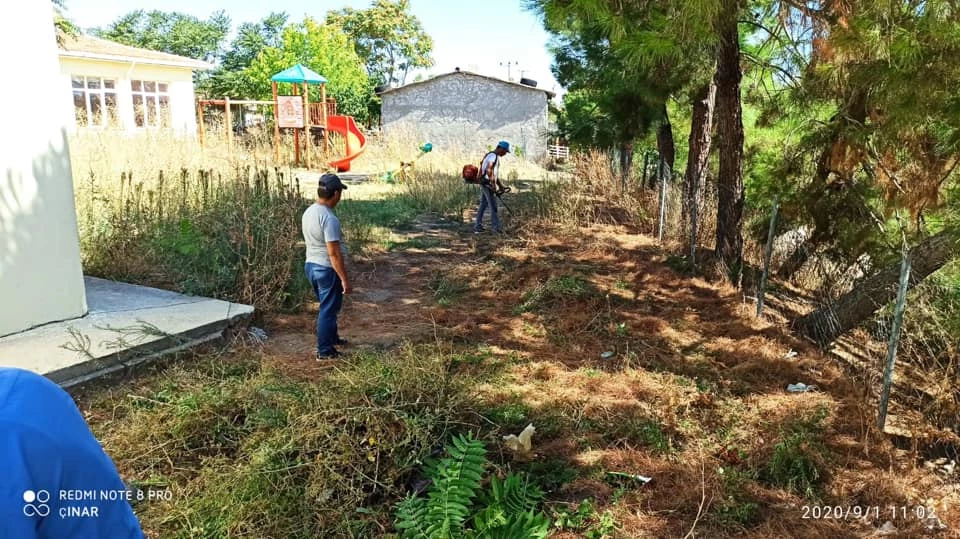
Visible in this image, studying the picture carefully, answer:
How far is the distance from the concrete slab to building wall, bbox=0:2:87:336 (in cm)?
26

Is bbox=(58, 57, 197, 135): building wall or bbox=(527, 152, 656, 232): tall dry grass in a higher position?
bbox=(58, 57, 197, 135): building wall

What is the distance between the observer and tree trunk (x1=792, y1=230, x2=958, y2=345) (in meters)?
4.48

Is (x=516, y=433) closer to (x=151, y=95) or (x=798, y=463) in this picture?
(x=798, y=463)

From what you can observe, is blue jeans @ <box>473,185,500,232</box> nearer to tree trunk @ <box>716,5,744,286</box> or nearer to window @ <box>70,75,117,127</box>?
tree trunk @ <box>716,5,744,286</box>

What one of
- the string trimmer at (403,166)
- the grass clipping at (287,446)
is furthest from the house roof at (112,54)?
the grass clipping at (287,446)

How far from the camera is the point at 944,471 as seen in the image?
11.5ft

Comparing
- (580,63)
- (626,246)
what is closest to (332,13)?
(580,63)

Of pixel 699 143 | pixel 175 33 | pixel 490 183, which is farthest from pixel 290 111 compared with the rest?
pixel 175 33

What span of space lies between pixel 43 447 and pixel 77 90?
25.2 metres

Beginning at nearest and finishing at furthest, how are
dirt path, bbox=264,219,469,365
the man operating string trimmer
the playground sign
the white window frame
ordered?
dirt path, bbox=264,219,469,365 → the man operating string trimmer → the playground sign → the white window frame

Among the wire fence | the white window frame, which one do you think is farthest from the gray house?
the wire fence

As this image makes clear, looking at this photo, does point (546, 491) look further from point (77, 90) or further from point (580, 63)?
point (77, 90)

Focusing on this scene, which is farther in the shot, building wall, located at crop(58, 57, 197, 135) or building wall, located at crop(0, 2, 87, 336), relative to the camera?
building wall, located at crop(58, 57, 197, 135)

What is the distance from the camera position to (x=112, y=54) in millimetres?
21594
